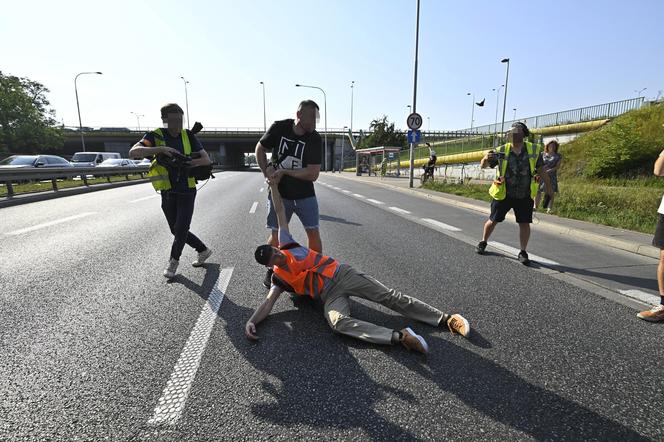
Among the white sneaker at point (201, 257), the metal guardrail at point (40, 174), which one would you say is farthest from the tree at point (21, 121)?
the white sneaker at point (201, 257)

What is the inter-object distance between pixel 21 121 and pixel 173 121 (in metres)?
51.6

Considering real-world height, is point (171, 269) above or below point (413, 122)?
below

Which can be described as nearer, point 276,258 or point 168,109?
point 276,258

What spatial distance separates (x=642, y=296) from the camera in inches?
144

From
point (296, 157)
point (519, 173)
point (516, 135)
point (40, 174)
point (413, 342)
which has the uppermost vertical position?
point (516, 135)

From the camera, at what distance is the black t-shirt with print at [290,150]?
11.6 feet

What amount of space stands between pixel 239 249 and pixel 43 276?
Result: 2371 millimetres

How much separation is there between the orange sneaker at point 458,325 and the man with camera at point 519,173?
254 centimetres

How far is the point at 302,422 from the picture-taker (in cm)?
181

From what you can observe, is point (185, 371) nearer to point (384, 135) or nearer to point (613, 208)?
point (613, 208)

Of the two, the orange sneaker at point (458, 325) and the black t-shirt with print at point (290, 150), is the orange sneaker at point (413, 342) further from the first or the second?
the black t-shirt with print at point (290, 150)

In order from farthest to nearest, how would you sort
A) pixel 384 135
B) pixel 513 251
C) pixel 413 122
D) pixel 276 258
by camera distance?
pixel 384 135
pixel 413 122
pixel 513 251
pixel 276 258

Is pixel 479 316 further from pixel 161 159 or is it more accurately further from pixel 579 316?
pixel 161 159

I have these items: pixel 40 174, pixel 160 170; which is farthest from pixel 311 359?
pixel 40 174
